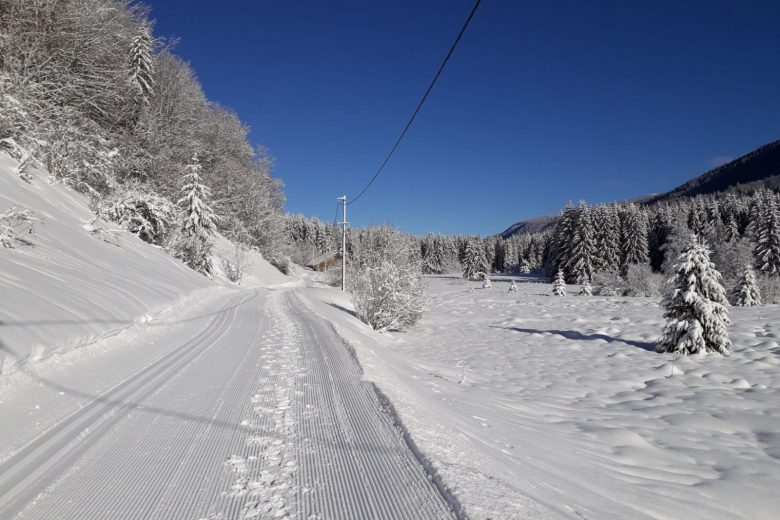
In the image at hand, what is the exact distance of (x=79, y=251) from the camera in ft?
29.6

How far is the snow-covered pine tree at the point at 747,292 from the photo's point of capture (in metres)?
23.8

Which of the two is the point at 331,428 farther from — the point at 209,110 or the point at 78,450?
the point at 209,110

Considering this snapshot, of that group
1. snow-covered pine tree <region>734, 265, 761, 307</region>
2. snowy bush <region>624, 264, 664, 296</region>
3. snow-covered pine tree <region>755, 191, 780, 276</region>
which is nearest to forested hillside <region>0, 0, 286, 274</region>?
snow-covered pine tree <region>734, 265, 761, 307</region>

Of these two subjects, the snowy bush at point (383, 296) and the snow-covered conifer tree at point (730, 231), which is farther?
the snow-covered conifer tree at point (730, 231)

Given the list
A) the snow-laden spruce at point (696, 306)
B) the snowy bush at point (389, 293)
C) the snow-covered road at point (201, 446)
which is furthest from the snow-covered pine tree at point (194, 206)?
the snow-laden spruce at point (696, 306)

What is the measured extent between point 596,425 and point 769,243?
173 feet

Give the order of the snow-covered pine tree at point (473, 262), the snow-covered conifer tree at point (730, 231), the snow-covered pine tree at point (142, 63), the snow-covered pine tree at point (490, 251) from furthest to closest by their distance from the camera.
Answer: the snow-covered pine tree at point (490, 251) < the snow-covered pine tree at point (473, 262) < the snow-covered conifer tree at point (730, 231) < the snow-covered pine tree at point (142, 63)

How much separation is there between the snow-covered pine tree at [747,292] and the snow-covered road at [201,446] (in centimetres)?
2914

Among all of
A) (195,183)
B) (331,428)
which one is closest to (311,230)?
(195,183)

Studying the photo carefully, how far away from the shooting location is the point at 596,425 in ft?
19.9

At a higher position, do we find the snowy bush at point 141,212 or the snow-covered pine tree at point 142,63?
the snow-covered pine tree at point 142,63

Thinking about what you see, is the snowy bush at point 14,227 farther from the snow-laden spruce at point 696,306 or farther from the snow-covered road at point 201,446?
the snow-laden spruce at point 696,306

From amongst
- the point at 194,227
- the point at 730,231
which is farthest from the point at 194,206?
the point at 730,231

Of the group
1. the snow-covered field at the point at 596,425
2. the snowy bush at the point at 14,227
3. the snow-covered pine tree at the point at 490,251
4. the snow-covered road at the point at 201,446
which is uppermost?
the snow-covered pine tree at the point at 490,251
